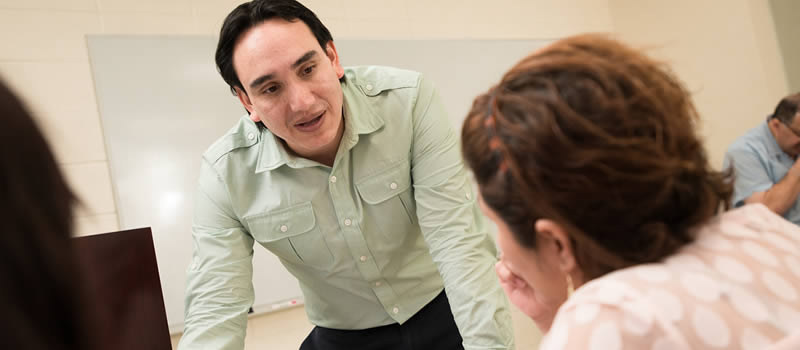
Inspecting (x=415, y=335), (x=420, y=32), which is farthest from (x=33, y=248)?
(x=420, y=32)

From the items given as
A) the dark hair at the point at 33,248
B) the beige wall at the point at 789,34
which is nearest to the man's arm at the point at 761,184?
the beige wall at the point at 789,34

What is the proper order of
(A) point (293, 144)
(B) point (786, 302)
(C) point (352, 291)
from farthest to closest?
(C) point (352, 291), (A) point (293, 144), (B) point (786, 302)

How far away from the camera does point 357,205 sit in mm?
1701

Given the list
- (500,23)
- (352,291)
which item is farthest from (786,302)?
(500,23)

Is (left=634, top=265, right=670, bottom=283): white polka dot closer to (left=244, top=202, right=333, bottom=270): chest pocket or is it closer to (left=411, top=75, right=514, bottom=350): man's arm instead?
(left=411, top=75, right=514, bottom=350): man's arm

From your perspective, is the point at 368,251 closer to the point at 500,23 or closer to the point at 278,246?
the point at 278,246

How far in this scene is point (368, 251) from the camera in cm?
169

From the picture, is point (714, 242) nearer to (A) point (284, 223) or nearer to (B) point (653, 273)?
(B) point (653, 273)

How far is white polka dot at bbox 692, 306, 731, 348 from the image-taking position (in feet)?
2.21

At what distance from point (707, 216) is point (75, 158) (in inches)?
101

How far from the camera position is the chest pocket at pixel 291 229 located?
65.8 inches

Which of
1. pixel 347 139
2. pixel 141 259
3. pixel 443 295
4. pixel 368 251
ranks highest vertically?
pixel 347 139

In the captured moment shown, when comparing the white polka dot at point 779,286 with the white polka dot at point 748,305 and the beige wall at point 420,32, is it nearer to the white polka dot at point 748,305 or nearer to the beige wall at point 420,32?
the white polka dot at point 748,305

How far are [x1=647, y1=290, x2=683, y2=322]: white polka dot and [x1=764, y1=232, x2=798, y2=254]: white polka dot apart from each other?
0.69 ft
